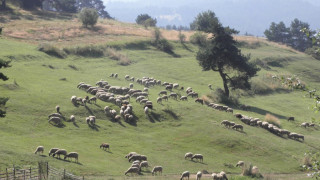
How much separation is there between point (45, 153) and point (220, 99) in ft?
122

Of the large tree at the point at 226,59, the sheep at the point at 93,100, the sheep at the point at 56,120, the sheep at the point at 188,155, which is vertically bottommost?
the sheep at the point at 188,155

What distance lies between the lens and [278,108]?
7425cm

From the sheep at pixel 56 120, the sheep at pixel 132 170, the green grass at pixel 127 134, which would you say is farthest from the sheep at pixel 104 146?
the sheep at pixel 56 120

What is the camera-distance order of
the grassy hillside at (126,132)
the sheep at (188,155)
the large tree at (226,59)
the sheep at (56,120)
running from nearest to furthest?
the grassy hillside at (126,132) < the sheep at (188,155) < the sheep at (56,120) < the large tree at (226,59)

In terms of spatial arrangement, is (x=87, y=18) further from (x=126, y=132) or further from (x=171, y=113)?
(x=126, y=132)

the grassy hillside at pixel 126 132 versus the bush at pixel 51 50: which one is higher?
the bush at pixel 51 50

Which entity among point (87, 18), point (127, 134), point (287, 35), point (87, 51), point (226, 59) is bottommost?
point (127, 134)

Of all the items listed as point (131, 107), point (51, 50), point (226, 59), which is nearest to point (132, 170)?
point (131, 107)

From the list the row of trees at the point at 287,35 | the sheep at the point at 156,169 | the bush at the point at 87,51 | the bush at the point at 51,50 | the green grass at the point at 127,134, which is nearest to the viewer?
the sheep at the point at 156,169

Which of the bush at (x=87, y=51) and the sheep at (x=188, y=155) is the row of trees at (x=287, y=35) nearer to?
the bush at (x=87, y=51)

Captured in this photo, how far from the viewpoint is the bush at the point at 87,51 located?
90.8 meters

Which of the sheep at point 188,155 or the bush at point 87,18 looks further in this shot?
the bush at point 87,18

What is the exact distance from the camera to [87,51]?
92.9 metres

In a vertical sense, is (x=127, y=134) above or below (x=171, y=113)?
below
